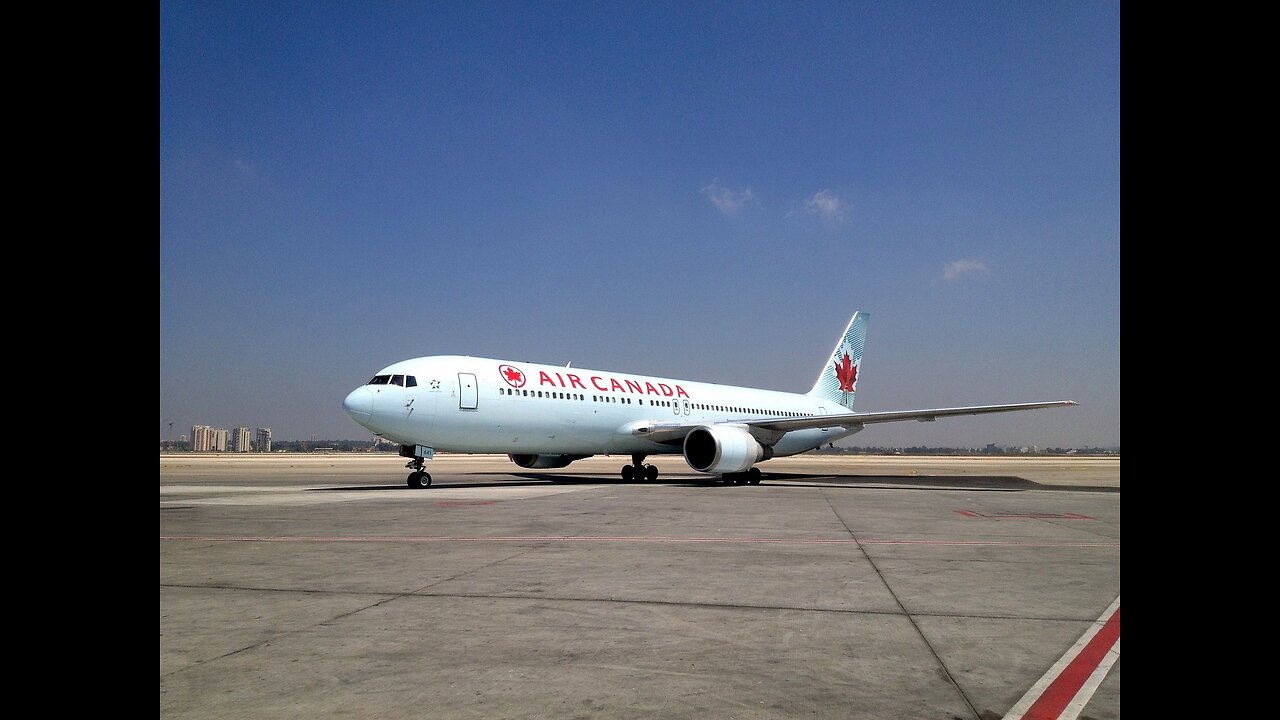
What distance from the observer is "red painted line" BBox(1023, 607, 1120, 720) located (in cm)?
362

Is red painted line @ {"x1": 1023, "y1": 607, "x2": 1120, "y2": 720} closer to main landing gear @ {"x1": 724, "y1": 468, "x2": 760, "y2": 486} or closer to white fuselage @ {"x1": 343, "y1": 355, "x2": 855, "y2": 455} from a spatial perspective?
white fuselage @ {"x1": 343, "y1": 355, "x2": 855, "y2": 455}

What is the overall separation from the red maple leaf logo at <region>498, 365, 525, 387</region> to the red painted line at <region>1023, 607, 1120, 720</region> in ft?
58.3

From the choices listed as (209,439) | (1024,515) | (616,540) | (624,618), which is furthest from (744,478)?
(209,439)

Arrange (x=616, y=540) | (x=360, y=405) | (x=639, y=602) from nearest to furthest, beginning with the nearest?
1. (x=639, y=602)
2. (x=616, y=540)
3. (x=360, y=405)

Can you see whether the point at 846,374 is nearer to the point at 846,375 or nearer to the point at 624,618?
the point at 846,375

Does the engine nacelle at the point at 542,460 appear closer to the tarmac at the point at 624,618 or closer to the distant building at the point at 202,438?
the tarmac at the point at 624,618

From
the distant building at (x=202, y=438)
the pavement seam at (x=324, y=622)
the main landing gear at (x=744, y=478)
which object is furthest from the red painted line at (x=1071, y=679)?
the distant building at (x=202, y=438)

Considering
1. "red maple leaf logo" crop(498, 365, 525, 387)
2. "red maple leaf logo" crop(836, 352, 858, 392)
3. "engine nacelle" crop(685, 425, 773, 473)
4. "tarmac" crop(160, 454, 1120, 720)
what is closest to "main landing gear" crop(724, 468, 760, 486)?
"engine nacelle" crop(685, 425, 773, 473)

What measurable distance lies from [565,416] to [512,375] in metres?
2.35

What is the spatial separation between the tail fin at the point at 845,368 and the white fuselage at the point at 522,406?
9.41 meters

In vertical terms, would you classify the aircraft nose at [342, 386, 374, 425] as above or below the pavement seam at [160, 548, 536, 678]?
above

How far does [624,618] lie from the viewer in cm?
536
